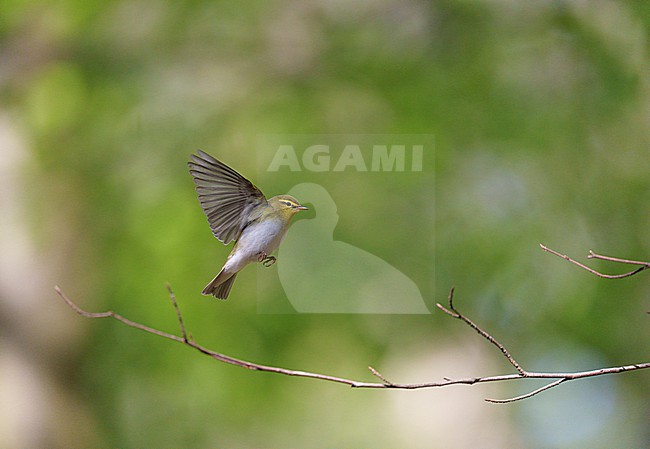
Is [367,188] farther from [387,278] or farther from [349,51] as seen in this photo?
[349,51]

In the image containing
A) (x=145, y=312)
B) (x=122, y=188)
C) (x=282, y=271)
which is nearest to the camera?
(x=282, y=271)

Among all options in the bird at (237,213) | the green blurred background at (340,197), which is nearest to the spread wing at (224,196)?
the bird at (237,213)

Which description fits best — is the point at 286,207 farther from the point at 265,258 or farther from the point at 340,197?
the point at 340,197

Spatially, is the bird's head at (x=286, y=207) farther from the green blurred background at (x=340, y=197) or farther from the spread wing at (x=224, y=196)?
the green blurred background at (x=340, y=197)

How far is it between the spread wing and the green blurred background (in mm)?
640

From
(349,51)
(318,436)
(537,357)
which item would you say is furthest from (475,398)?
(349,51)

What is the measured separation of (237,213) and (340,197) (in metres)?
0.64

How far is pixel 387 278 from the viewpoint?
1.10 metres

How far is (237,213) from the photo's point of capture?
1.68 ft

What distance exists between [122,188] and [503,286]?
687 millimetres

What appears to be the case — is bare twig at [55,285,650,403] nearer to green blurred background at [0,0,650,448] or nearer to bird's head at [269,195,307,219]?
bird's head at [269,195,307,219]

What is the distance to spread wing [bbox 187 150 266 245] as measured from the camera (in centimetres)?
49

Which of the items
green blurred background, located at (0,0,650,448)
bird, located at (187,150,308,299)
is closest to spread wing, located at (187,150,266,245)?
bird, located at (187,150,308,299)

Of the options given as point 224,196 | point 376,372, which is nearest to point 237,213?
point 224,196
